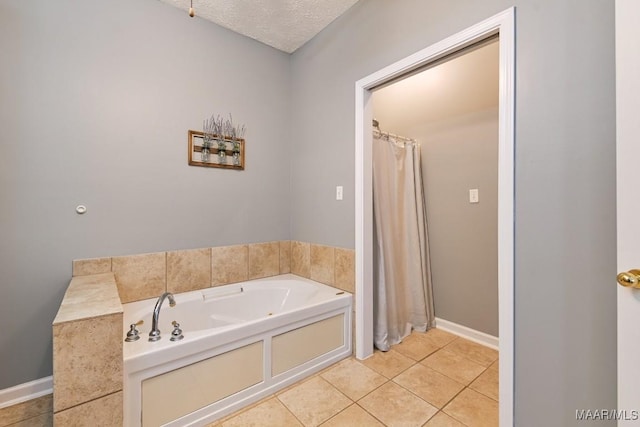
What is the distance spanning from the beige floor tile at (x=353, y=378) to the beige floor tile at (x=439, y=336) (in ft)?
2.49

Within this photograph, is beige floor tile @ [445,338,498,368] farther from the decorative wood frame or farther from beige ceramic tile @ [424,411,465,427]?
the decorative wood frame

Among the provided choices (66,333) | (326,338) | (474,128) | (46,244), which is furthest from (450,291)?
(46,244)

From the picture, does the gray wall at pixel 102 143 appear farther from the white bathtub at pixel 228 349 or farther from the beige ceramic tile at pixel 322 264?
the beige ceramic tile at pixel 322 264

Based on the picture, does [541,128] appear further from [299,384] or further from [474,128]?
[299,384]

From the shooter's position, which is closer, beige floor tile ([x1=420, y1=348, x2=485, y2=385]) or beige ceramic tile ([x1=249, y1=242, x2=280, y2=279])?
beige floor tile ([x1=420, y1=348, x2=485, y2=385])

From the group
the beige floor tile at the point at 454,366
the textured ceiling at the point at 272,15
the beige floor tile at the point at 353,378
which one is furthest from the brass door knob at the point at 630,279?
the textured ceiling at the point at 272,15

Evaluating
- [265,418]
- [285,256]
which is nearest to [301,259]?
[285,256]

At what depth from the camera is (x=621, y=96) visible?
2.87 feet

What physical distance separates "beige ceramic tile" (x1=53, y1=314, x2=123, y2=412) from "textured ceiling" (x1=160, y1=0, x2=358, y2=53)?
7.24 ft

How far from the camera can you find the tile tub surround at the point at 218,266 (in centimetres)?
189

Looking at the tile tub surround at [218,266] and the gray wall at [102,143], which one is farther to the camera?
the tile tub surround at [218,266]

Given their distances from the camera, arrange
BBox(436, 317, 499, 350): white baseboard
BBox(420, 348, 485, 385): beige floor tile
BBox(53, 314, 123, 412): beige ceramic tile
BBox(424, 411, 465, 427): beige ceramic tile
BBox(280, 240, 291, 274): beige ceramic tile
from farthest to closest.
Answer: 1. BBox(280, 240, 291, 274): beige ceramic tile
2. BBox(436, 317, 499, 350): white baseboard
3. BBox(420, 348, 485, 385): beige floor tile
4. BBox(424, 411, 465, 427): beige ceramic tile
5. BBox(53, 314, 123, 412): beige ceramic tile

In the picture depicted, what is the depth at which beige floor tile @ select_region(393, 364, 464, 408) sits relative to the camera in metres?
1.63

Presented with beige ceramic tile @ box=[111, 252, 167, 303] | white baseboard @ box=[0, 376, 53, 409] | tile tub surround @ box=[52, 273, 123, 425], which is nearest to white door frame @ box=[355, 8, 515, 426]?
tile tub surround @ box=[52, 273, 123, 425]
